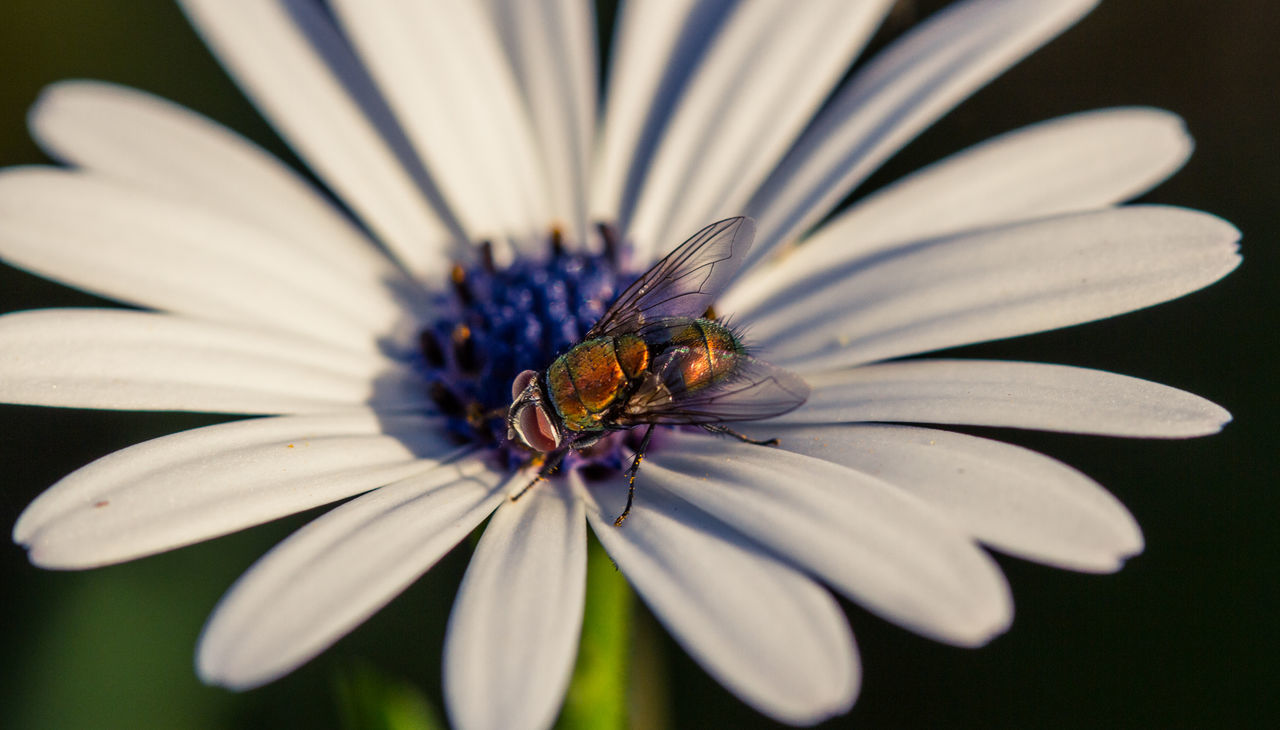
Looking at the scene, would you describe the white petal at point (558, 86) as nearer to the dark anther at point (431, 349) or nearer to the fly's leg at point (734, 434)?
the dark anther at point (431, 349)

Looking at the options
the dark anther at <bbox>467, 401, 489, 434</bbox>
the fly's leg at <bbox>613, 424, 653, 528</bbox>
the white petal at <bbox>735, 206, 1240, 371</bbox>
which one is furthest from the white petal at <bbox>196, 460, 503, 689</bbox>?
the white petal at <bbox>735, 206, 1240, 371</bbox>

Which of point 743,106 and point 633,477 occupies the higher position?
point 743,106

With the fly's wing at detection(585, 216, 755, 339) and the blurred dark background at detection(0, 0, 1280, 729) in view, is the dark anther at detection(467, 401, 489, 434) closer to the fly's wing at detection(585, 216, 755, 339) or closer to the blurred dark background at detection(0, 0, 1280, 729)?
the fly's wing at detection(585, 216, 755, 339)

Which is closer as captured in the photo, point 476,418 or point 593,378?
point 593,378

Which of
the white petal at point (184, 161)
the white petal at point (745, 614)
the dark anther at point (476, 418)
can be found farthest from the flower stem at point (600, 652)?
the white petal at point (184, 161)

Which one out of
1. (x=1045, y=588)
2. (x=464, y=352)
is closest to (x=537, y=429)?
(x=464, y=352)

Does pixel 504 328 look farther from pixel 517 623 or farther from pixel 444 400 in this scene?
pixel 517 623
